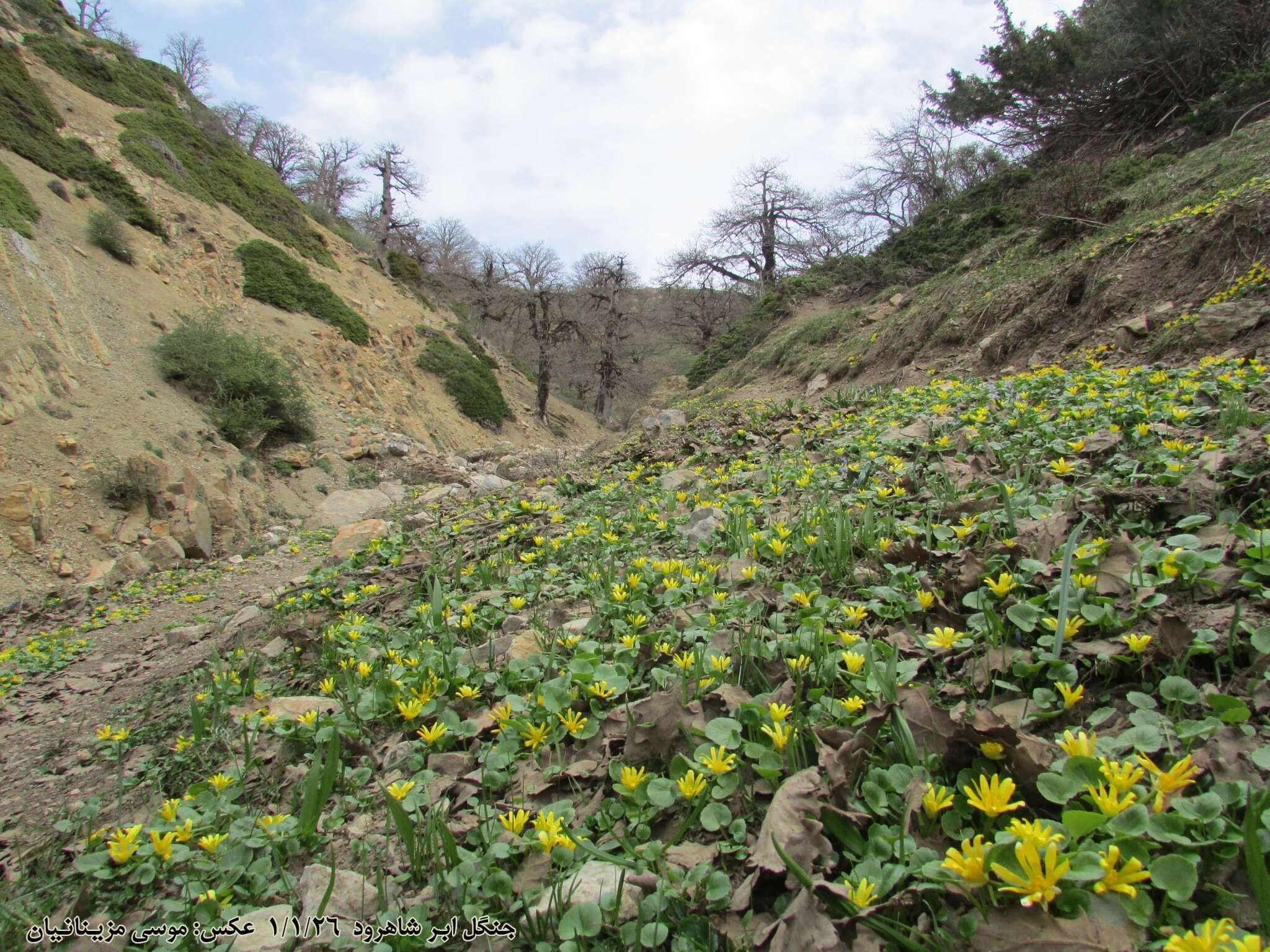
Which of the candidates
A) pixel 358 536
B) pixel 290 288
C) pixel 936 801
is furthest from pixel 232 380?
pixel 936 801

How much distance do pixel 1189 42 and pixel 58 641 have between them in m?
19.1

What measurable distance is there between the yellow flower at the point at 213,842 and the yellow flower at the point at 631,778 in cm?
99

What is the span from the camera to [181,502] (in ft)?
26.9

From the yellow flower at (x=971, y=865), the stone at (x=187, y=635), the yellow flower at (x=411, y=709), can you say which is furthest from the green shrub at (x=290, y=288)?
the yellow flower at (x=971, y=865)

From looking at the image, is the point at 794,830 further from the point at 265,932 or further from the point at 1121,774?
the point at 265,932

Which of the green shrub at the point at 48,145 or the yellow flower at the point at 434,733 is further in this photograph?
the green shrub at the point at 48,145

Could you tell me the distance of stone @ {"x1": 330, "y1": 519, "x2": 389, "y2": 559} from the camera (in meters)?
5.37

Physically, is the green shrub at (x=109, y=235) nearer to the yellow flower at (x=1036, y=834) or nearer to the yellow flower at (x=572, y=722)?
the yellow flower at (x=572, y=722)

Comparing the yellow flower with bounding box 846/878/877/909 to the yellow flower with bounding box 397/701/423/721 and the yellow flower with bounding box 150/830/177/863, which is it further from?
the yellow flower with bounding box 150/830/177/863

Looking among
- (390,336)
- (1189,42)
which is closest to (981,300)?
(1189,42)

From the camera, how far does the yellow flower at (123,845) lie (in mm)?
1451

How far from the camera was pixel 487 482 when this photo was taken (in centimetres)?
1023

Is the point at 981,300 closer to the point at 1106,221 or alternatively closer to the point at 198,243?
the point at 1106,221

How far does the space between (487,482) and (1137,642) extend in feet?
31.5
